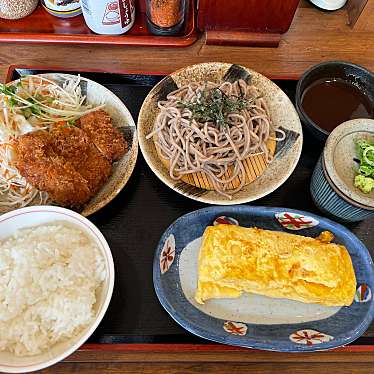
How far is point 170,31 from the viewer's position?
7.22ft

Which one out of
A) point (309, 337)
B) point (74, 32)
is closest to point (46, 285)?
point (309, 337)

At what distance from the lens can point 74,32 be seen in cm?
223

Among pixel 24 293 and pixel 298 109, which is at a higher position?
pixel 298 109

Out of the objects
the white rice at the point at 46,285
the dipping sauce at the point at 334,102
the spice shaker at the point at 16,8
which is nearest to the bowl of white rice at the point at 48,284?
the white rice at the point at 46,285

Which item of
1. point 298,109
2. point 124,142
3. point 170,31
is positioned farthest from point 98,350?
point 170,31

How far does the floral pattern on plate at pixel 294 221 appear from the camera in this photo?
1.68m

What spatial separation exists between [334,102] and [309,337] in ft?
3.55

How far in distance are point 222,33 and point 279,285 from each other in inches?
53.9

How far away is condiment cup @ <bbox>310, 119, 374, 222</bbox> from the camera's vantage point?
5.20ft

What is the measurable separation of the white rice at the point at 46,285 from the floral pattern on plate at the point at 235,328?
0.49 metres

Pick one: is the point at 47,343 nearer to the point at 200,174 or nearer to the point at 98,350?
the point at 98,350

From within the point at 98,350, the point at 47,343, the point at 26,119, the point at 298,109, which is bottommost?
the point at 98,350

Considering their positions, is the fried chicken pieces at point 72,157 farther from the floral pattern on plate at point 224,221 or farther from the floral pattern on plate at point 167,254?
the floral pattern on plate at point 224,221

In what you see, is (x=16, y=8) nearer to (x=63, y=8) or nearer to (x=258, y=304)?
(x=63, y=8)
